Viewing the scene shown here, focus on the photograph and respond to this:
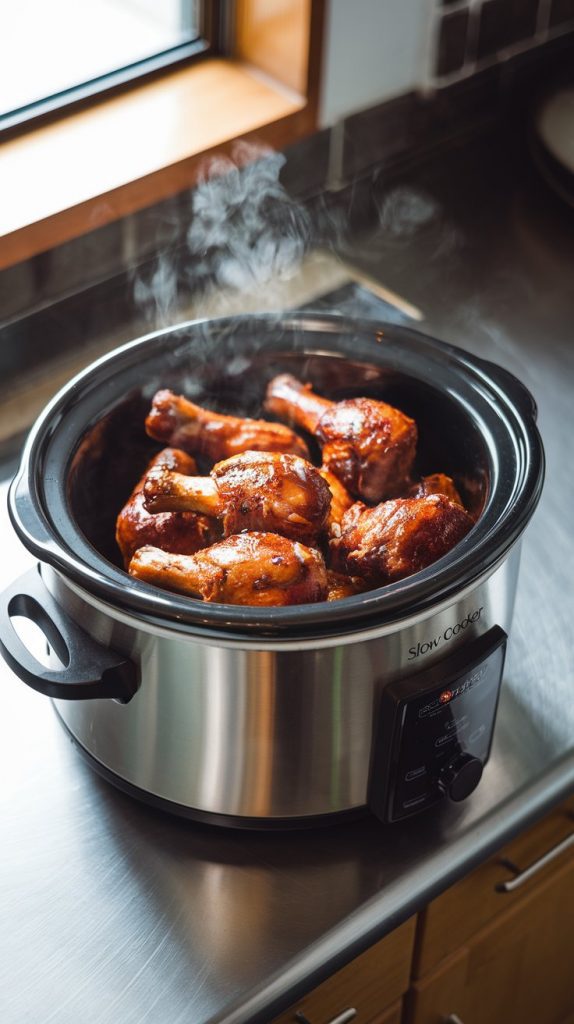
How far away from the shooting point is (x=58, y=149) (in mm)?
1573

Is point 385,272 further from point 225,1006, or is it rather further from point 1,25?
point 225,1006

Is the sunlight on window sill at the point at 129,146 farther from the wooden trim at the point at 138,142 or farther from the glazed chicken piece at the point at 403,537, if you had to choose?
the glazed chicken piece at the point at 403,537

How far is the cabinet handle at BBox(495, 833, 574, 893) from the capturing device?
4.01ft

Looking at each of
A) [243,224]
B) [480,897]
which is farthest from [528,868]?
[243,224]

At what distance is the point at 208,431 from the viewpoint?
3.95 ft

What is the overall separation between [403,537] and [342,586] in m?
0.08

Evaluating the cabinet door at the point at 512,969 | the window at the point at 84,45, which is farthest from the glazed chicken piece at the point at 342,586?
the window at the point at 84,45

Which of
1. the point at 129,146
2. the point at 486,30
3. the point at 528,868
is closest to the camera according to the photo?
the point at 528,868

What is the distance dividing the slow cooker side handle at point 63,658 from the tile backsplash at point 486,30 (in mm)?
1249

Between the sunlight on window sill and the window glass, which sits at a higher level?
the window glass

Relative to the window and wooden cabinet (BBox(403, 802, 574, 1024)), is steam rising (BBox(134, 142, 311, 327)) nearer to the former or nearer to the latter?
the window

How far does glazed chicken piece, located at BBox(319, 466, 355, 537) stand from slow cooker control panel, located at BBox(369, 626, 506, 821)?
178mm

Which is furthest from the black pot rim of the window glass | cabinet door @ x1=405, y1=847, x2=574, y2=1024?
the window glass

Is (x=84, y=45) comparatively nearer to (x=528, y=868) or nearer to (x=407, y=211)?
(x=407, y=211)
